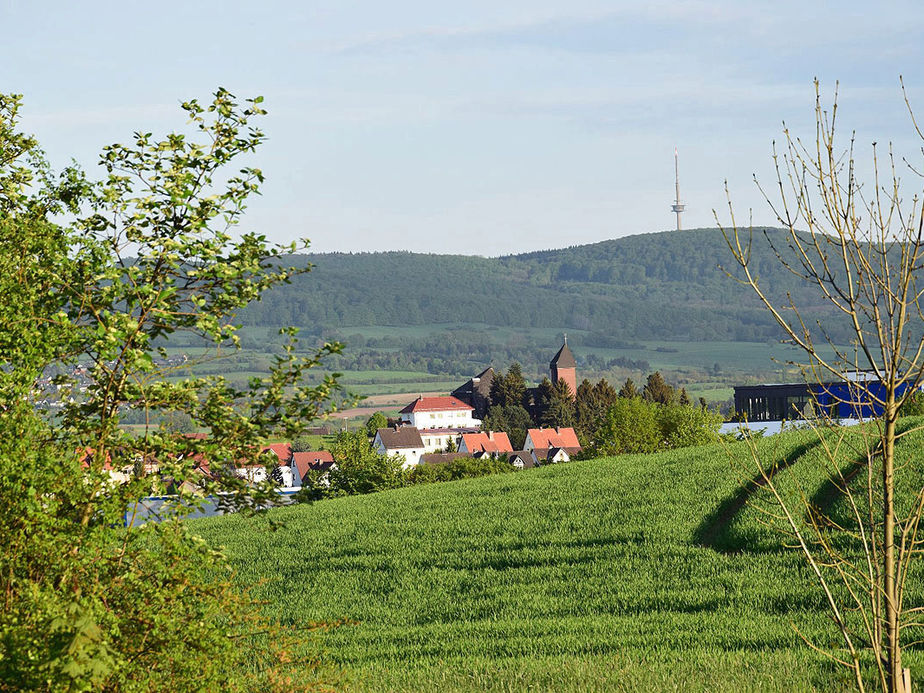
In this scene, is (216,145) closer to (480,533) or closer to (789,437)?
(480,533)

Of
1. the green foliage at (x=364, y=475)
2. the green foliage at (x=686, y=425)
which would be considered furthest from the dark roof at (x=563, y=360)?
the green foliage at (x=364, y=475)

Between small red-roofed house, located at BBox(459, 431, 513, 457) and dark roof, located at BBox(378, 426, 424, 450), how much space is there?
9.89 meters

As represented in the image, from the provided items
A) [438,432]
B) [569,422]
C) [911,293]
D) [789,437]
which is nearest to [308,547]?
[789,437]

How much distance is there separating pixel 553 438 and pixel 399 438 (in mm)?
27563

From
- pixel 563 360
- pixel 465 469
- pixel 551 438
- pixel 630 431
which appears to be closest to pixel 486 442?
pixel 551 438

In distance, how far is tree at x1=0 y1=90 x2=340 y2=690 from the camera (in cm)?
566

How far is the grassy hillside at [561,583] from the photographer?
12.3m

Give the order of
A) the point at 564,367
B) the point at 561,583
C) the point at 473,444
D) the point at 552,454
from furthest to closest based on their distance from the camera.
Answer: the point at 564,367, the point at 473,444, the point at 552,454, the point at 561,583

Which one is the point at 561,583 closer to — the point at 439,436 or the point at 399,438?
the point at 399,438

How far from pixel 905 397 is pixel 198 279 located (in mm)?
4728

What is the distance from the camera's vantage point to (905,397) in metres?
5.43

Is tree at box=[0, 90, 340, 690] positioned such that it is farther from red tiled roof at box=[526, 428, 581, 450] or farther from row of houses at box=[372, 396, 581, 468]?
red tiled roof at box=[526, 428, 581, 450]

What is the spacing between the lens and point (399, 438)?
141375 millimetres

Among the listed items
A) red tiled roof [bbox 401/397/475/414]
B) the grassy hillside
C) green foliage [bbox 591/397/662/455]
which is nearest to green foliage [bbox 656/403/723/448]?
green foliage [bbox 591/397/662/455]
